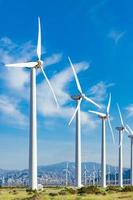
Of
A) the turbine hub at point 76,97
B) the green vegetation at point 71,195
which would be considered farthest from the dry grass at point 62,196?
the turbine hub at point 76,97

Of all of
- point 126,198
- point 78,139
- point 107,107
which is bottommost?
point 126,198

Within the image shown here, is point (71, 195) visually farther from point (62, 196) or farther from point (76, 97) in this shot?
point (76, 97)

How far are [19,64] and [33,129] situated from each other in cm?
1140

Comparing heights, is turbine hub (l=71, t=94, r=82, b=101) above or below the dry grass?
above

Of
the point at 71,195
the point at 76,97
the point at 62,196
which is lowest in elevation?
the point at 71,195

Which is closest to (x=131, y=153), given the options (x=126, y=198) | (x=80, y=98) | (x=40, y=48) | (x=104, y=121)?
(x=104, y=121)

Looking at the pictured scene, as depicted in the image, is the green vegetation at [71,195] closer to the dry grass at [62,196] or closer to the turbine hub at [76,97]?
the dry grass at [62,196]

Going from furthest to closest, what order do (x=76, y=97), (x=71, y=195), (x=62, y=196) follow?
1. (x=76, y=97)
2. (x=71, y=195)
3. (x=62, y=196)

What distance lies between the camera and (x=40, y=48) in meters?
91.4

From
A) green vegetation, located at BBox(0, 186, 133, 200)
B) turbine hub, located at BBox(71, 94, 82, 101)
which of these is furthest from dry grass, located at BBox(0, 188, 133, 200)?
turbine hub, located at BBox(71, 94, 82, 101)

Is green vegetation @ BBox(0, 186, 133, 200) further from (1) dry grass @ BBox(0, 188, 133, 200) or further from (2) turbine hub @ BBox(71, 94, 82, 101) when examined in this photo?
(2) turbine hub @ BBox(71, 94, 82, 101)

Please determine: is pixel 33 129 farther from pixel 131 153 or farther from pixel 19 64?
pixel 131 153

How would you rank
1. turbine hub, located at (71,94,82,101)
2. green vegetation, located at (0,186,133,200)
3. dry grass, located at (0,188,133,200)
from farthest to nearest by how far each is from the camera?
turbine hub, located at (71,94,82,101)
green vegetation, located at (0,186,133,200)
dry grass, located at (0,188,133,200)

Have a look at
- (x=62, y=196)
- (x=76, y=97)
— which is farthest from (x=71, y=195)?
(x=76, y=97)
